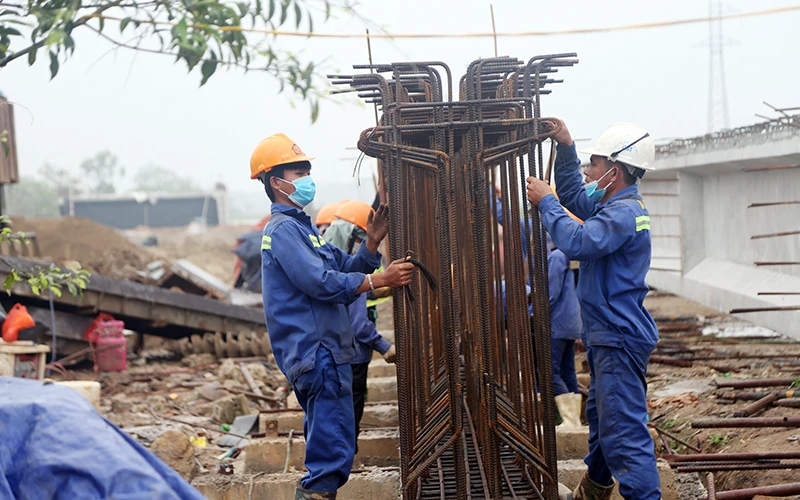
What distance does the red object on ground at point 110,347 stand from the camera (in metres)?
12.1

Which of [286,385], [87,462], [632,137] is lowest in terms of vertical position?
[286,385]

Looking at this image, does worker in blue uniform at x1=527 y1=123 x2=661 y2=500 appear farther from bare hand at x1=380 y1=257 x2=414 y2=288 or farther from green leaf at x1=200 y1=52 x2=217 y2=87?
green leaf at x1=200 y1=52 x2=217 y2=87

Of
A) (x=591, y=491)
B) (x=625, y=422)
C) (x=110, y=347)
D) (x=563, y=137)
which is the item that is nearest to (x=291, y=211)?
(x=563, y=137)

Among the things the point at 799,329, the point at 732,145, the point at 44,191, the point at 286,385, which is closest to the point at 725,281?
the point at 732,145

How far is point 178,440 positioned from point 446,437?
87.3 inches

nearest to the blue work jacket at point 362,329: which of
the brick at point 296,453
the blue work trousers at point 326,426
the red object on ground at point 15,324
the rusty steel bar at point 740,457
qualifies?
the brick at point 296,453

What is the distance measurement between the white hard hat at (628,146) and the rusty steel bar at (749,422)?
2.05m

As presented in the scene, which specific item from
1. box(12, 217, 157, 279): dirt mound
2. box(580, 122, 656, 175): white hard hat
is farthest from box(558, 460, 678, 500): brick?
box(12, 217, 157, 279): dirt mound

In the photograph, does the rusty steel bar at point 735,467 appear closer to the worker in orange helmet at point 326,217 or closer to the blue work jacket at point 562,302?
the blue work jacket at point 562,302

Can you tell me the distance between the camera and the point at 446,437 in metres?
5.52

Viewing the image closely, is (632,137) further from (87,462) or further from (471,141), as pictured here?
(87,462)

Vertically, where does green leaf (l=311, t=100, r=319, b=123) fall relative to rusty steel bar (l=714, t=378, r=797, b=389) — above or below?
above

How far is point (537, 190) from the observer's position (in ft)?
14.0

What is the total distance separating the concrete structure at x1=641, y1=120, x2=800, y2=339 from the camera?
10.6m
